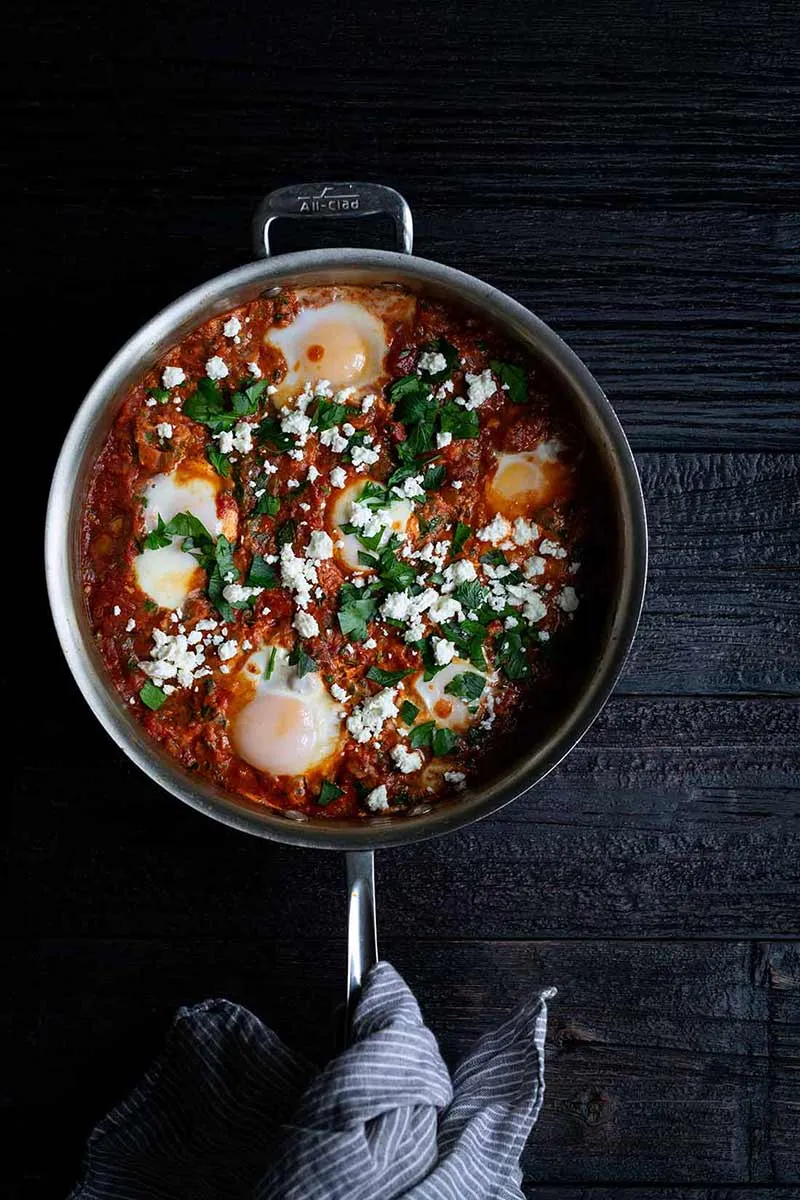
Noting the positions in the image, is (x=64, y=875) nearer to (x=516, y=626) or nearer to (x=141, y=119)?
(x=516, y=626)

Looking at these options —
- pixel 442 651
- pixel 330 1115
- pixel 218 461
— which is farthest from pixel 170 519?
pixel 330 1115

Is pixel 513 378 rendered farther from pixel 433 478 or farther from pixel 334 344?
pixel 334 344

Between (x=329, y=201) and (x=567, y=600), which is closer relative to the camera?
(x=329, y=201)

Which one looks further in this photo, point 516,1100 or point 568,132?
point 568,132

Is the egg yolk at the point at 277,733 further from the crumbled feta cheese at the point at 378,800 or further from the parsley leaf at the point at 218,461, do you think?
the parsley leaf at the point at 218,461

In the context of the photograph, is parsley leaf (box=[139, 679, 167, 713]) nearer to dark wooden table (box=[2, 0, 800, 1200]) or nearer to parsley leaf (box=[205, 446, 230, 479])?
dark wooden table (box=[2, 0, 800, 1200])

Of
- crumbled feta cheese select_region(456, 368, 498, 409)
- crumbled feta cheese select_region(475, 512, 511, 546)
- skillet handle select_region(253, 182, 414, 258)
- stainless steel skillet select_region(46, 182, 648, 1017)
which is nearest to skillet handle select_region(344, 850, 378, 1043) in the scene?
stainless steel skillet select_region(46, 182, 648, 1017)

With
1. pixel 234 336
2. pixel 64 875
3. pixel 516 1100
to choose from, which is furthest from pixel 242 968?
pixel 234 336
